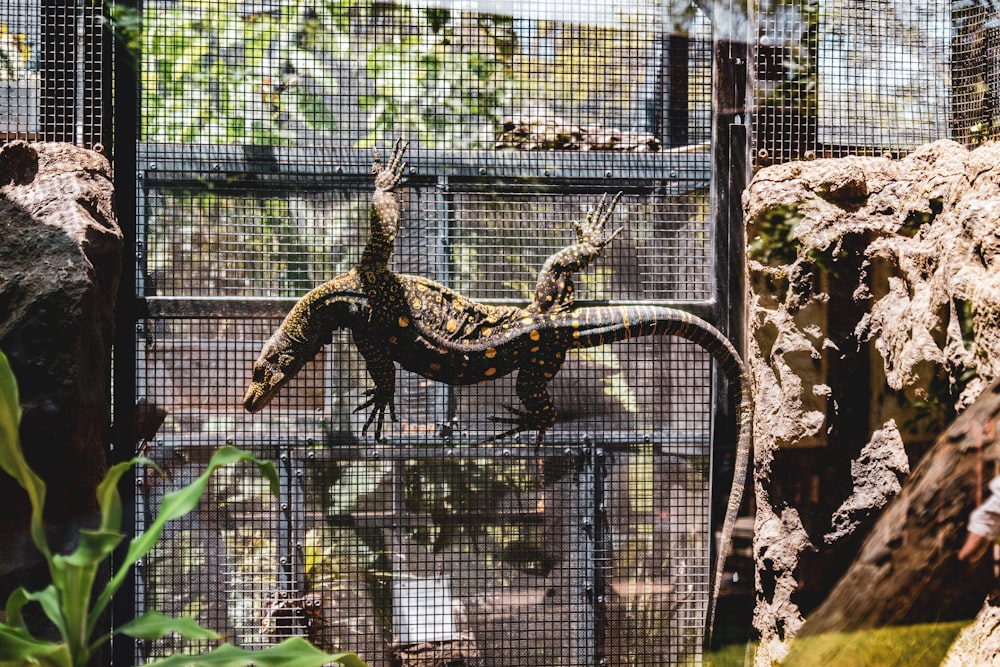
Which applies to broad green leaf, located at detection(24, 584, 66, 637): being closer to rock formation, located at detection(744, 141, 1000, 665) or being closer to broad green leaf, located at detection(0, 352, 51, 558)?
broad green leaf, located at detection(0, 352, 51, 558)

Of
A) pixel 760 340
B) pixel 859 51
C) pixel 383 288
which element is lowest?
pixel 760 340

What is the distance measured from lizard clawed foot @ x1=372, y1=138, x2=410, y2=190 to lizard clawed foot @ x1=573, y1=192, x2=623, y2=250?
64 cm

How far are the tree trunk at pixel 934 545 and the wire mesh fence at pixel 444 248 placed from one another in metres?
1.14

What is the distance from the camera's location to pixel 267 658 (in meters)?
1.65

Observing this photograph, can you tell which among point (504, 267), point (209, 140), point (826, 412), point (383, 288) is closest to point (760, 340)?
point (826, 412)

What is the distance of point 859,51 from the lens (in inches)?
102

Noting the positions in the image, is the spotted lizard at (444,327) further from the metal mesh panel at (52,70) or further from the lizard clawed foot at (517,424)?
the metal mesh panel at (52,70)

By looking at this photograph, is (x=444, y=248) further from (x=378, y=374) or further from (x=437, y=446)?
(x=437, y=446)

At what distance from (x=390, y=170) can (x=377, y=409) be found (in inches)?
32.2

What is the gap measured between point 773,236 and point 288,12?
1843 millimetres

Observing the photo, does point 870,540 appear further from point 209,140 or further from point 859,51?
point 209,140

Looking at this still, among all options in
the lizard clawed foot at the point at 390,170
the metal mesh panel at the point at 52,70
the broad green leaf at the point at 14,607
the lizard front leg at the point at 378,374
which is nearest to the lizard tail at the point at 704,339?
the lizard front leg at the point at 378,374

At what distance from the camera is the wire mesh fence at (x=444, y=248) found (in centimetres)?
259

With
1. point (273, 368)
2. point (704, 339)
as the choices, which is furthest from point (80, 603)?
point (704, 339)
